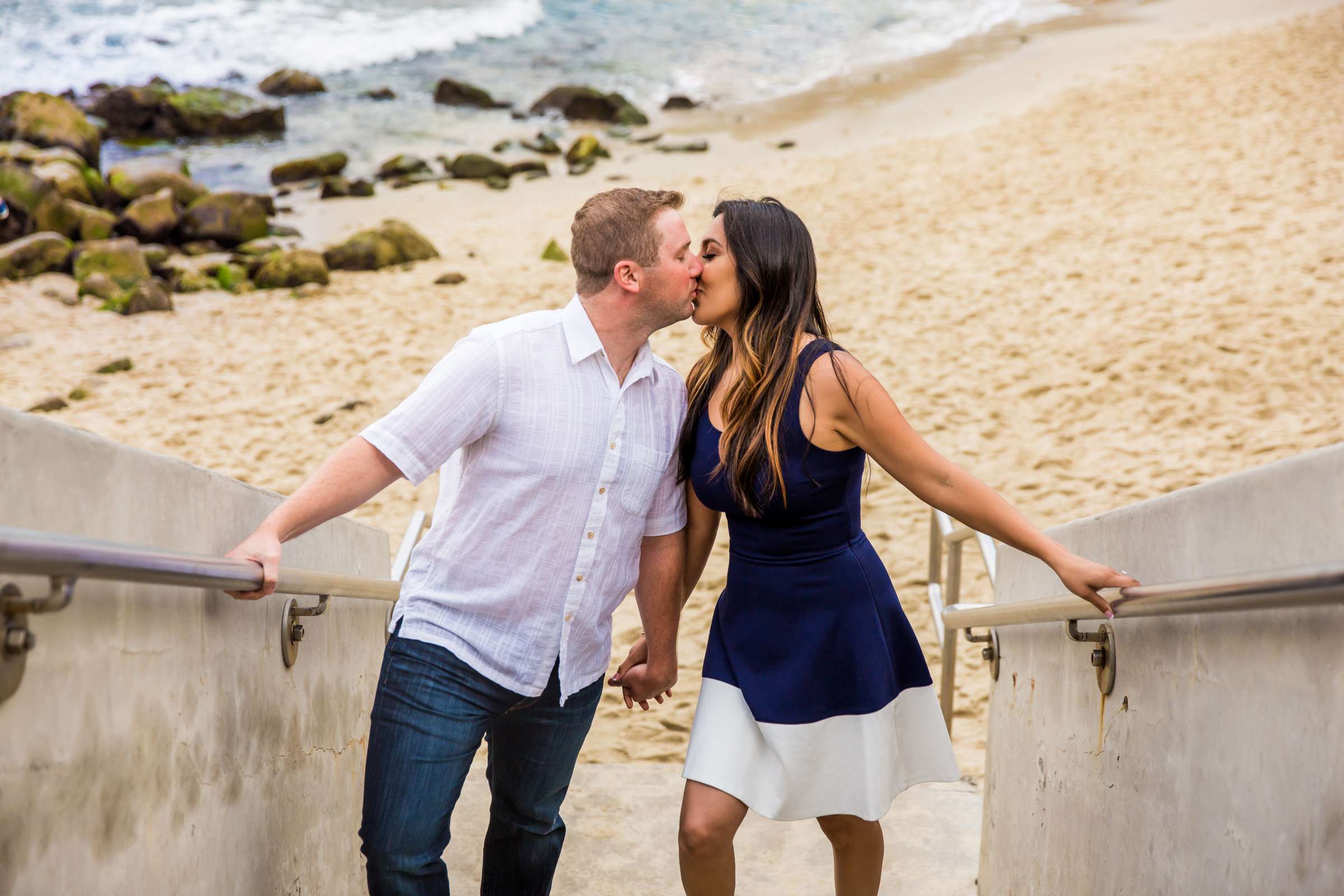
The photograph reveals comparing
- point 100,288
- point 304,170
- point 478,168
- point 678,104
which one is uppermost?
point 678,104

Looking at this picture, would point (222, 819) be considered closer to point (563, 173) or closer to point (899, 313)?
point (899, 313)

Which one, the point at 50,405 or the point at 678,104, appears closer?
the point at 50,405

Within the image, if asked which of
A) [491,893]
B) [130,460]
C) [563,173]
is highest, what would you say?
[563,173]

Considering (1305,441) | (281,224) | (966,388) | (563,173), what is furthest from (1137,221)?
(281,224)

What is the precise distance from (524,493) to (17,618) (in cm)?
117

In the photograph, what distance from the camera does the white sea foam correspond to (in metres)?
29.9

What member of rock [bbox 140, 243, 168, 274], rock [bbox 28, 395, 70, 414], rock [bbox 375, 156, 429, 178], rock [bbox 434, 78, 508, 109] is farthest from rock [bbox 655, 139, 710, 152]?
rock [bbox 28, 395, 70, 414]

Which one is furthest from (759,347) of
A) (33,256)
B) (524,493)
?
(33,256)

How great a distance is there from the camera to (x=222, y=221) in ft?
49.6

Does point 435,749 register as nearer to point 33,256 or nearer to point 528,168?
point 33,256

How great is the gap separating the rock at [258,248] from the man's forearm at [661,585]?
1289cm

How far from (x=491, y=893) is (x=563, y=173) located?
17.8 m

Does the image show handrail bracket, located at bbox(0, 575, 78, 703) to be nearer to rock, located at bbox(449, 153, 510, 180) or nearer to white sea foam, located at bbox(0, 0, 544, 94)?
rock, located at bbox(449, 153, 510, 180)

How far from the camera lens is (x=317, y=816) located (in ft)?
8.61
